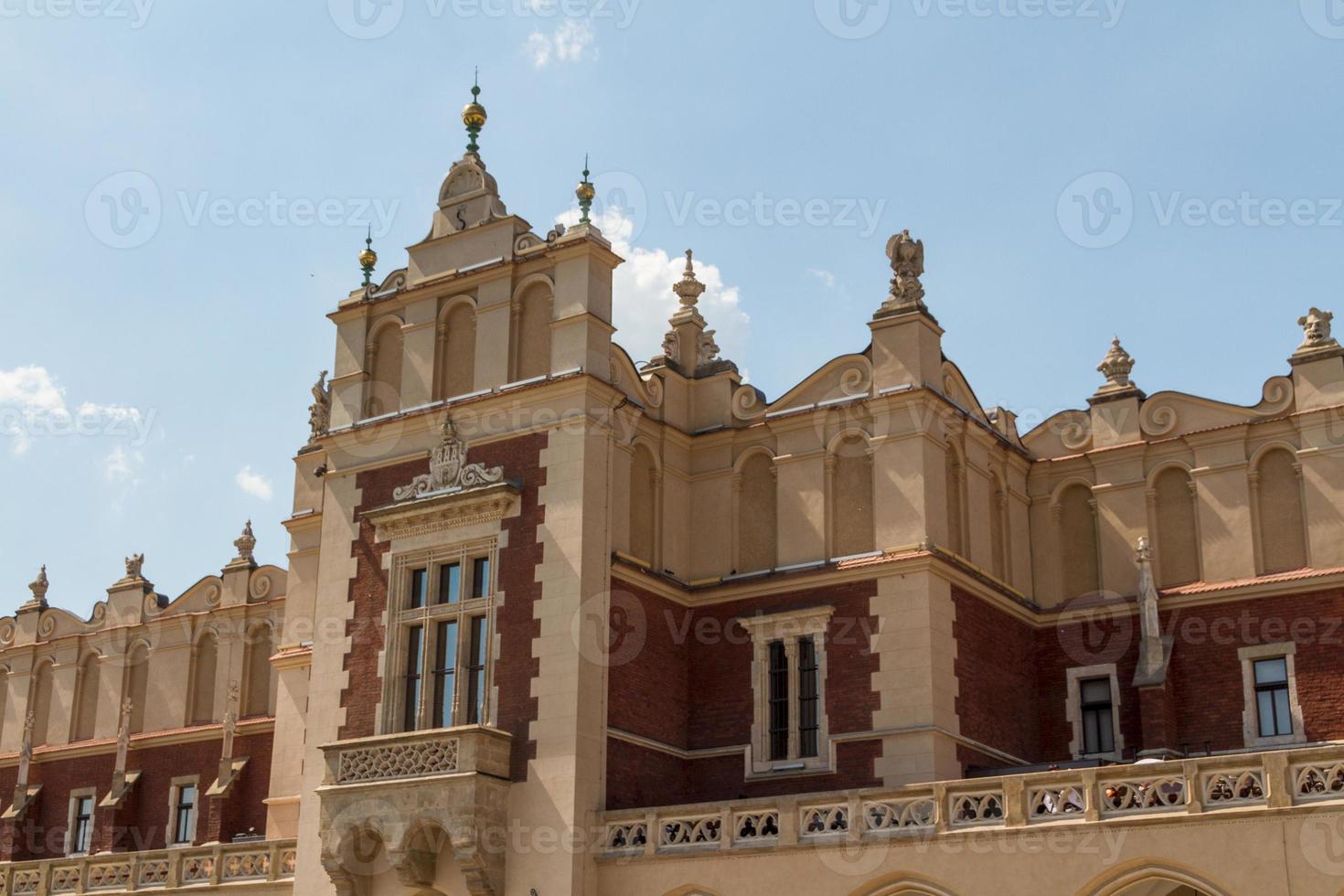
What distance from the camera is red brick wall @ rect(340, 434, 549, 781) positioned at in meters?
30.0

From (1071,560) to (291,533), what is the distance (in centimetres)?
1931

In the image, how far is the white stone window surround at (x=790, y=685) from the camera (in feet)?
99.7

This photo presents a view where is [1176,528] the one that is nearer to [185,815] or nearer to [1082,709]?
[1082,709]

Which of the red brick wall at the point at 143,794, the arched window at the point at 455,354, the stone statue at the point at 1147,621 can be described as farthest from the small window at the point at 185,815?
the stone statue at the point at 1147,621

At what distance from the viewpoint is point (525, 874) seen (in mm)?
28859

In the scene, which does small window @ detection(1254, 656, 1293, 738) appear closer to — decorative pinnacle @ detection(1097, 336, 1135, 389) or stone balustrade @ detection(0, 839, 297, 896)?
decorative pinnacle @ detection(1097, 336, 1135, 389)

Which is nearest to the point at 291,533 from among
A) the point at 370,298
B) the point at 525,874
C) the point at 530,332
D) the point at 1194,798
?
the point at 370,298

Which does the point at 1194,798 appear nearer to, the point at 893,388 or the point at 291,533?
the point at 893,388

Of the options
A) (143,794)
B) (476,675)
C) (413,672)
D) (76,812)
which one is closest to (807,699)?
(476,675)

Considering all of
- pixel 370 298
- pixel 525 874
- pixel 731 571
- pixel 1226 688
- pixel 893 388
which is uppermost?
pixel 370 298

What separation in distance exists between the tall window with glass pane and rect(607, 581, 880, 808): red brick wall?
8.40 feet

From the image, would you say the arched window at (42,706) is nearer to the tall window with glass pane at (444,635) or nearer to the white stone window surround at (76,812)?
the white stone window surround at (76,812)

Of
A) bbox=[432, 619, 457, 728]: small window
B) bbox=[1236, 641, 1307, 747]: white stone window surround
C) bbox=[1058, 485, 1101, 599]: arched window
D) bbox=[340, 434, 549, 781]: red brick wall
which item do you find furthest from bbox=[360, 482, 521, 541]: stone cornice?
bbox=[1236, 641, 1307, 747]: white stone window surround

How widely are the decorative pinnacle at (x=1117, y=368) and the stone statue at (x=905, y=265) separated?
187 inches
